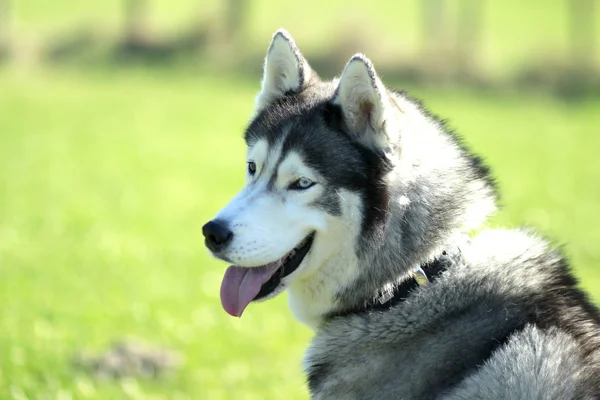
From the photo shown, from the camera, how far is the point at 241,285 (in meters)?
4.29

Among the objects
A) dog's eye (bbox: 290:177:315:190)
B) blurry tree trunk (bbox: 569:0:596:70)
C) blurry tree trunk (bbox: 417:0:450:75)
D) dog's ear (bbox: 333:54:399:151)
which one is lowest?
blurry tree trunk (bbox: 569:0:596:70)

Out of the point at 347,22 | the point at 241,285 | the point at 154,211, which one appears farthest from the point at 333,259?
the point at 347,22

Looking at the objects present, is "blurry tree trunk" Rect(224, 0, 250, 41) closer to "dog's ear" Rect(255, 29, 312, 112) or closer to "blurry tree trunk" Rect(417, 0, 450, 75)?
"blurry tree trunk" Rect(417, 0, 450, 75)

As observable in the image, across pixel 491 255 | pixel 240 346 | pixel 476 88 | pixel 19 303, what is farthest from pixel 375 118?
pixel 476 88

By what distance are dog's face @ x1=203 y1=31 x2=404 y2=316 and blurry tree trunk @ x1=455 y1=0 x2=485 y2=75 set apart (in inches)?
772

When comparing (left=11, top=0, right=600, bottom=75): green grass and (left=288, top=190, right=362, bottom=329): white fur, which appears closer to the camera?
(left=288, top=190, right=362, bottom=329): white fur

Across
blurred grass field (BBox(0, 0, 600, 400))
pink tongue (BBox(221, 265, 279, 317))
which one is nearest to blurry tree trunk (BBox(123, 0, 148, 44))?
blurred grass field (BBox(0, 0, 600, 400))

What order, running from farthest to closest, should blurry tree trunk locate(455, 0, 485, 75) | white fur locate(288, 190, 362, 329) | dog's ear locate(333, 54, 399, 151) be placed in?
blurry tree trunk locate(455, 0, 485, 75) < white fur locate(288, 190, 362, 329) < dog's ear locate(333, 54, 399, 151)

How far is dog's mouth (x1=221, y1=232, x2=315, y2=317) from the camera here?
4176 mm

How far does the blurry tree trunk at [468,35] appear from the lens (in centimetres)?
2319

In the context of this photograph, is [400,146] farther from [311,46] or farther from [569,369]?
[311,46]

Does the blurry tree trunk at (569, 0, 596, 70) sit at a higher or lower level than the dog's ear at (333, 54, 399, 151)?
lower

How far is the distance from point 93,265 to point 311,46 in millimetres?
15356

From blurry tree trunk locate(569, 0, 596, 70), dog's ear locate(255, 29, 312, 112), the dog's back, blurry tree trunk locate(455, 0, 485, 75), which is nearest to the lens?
the dog's back
